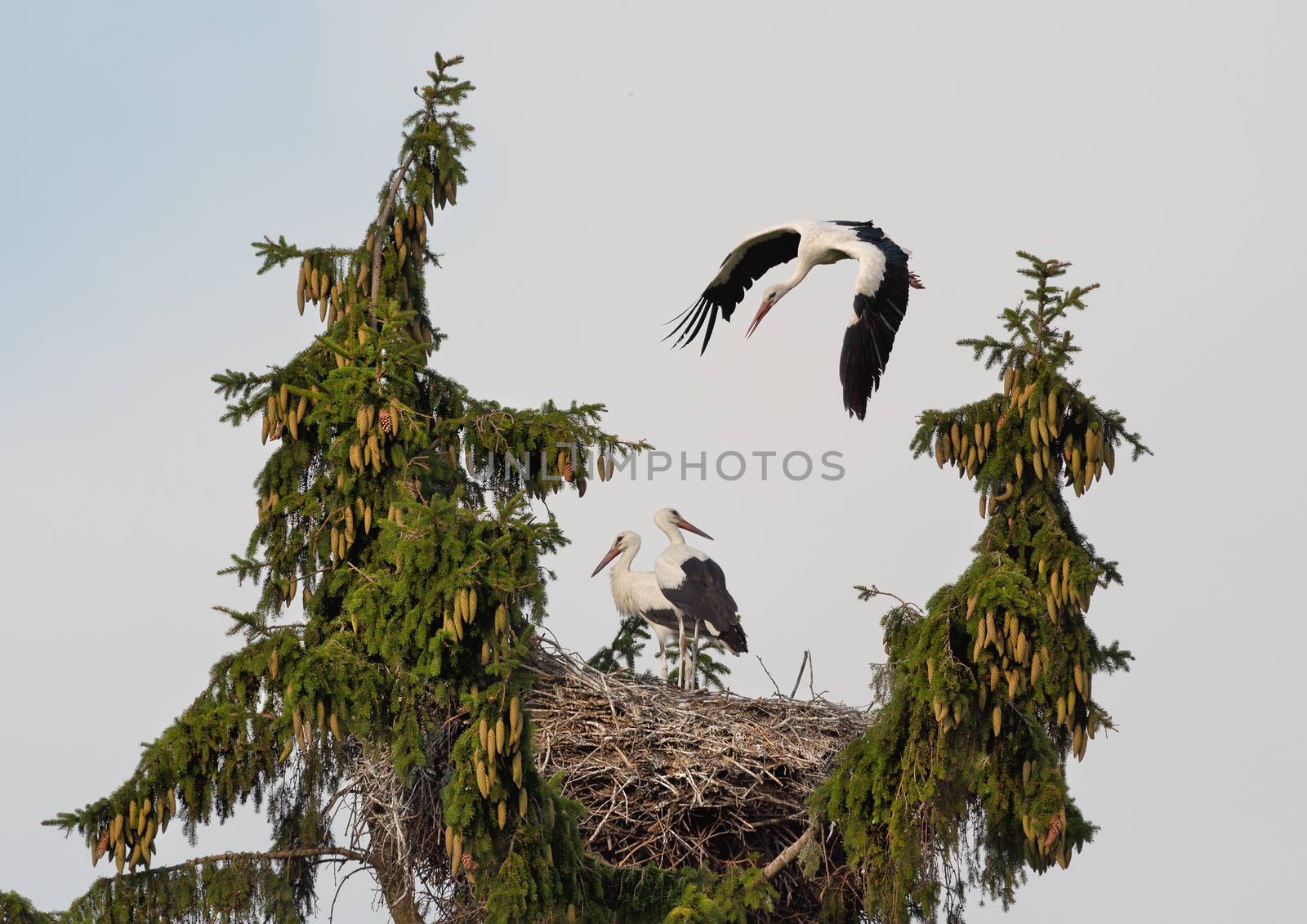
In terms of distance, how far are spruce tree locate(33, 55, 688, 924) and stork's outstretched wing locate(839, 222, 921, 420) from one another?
208 centimetres

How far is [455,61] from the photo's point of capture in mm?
13188

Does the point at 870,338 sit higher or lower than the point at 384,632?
higher

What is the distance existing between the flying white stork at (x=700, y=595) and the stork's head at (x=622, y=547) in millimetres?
538

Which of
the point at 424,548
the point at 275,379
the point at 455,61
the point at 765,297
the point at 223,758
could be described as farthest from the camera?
the point at 765,297

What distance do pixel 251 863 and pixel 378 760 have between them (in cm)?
92

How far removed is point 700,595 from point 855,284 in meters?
3.16

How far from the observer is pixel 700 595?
1603 centimetres

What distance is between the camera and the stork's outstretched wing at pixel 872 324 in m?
13.6

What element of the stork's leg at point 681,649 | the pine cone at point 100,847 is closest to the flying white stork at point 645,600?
the stork's leg at point 681,649

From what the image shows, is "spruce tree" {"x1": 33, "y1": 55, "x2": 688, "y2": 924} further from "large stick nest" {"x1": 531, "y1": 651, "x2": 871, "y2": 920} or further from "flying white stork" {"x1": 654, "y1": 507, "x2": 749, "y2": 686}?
"flying white stork" {"x1": 654, "y1": 507, "x2": 749, "y2": 686}

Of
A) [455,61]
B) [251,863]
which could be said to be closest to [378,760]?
[251,863]

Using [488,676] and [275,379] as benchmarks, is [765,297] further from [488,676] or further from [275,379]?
[488,676]

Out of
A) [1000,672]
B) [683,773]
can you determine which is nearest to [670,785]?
[683,773]

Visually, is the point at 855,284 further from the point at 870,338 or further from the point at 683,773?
the point at 683,773
